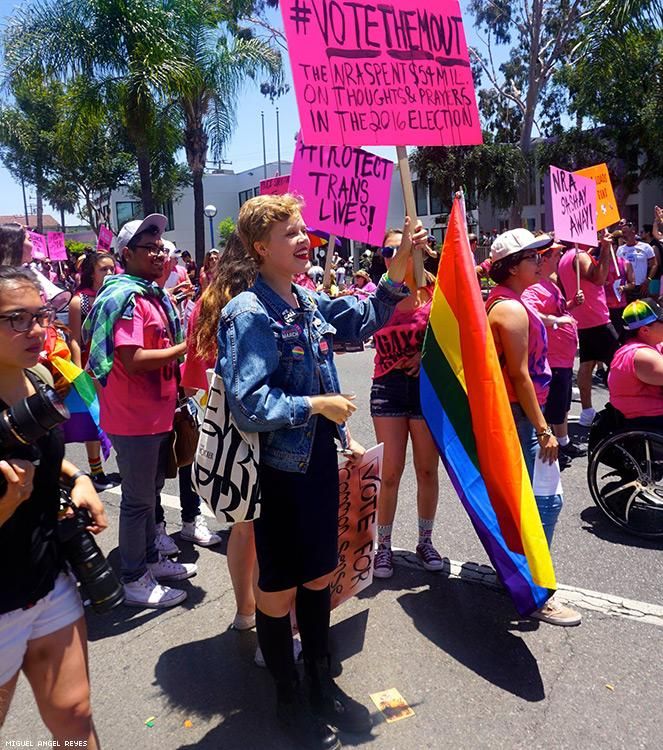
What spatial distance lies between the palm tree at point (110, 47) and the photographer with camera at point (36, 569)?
14340 mm

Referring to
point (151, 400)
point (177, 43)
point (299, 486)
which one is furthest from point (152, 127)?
point (299, 486)

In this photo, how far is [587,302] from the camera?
6.40 meters

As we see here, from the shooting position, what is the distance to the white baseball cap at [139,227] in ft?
11.0

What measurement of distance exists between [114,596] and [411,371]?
6.56 feet

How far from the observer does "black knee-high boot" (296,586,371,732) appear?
2.46m

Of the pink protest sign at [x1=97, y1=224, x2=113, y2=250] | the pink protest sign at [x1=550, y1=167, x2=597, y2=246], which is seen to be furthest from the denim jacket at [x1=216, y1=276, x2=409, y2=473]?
the pink protest sign at [x1=97, y1=224, x2=113, y2=250]

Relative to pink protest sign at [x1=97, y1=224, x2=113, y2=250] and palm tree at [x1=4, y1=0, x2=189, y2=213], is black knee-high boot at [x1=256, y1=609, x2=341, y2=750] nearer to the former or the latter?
pink protest sign at [x1=97, y1=224, x2=113, y2=250]

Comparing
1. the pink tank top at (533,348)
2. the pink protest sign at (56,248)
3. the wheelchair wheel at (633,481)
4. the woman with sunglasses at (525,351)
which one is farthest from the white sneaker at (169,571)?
the pink protest sign at (56,248)

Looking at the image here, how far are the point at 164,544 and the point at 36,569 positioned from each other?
234cm

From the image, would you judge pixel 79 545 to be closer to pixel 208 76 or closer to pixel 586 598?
pixel 586 598

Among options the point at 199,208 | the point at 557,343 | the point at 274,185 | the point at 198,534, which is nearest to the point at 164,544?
the point at 198,534

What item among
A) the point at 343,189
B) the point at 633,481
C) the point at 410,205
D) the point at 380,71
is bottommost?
the point at 633,481

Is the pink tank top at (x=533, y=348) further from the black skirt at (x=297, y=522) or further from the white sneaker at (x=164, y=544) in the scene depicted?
the white sneaker at (x=164, y=544)

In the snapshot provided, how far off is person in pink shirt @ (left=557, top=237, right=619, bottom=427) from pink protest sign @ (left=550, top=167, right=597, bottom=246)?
21 cm
